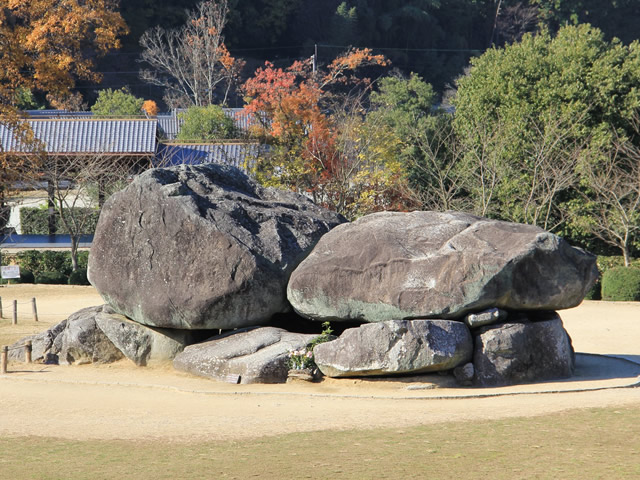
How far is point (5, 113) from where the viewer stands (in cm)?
3066

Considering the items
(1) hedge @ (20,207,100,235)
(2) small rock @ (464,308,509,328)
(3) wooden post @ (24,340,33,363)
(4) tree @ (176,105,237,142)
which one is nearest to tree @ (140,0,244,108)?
(4) tree @ (176,105,237,142)

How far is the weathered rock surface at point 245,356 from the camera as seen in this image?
15.4 metres

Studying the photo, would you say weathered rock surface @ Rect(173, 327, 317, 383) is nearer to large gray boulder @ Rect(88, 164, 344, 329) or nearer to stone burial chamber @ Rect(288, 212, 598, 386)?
large gray boulder @ Rect(88, 164, 344, 329)

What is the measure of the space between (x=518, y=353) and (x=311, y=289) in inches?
146

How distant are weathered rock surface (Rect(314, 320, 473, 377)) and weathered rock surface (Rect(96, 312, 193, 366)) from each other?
139 inches

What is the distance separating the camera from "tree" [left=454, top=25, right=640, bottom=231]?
104 ft

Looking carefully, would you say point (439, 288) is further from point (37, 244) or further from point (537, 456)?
point (37, 244)

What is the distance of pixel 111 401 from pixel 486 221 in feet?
23.7

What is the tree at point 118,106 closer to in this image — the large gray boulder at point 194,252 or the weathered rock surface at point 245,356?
the large gray boulder at point 194,252

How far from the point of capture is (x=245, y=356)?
15.8 meters

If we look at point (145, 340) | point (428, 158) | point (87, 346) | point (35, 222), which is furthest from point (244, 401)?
point (35, 222)

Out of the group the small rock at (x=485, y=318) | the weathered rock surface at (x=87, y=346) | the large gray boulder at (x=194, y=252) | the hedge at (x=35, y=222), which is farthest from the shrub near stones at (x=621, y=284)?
the hedge at (x=35, y=222)

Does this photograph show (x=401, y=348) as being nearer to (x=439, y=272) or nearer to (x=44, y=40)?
(x=439, y=272)

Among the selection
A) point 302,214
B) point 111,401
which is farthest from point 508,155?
point 111,401
